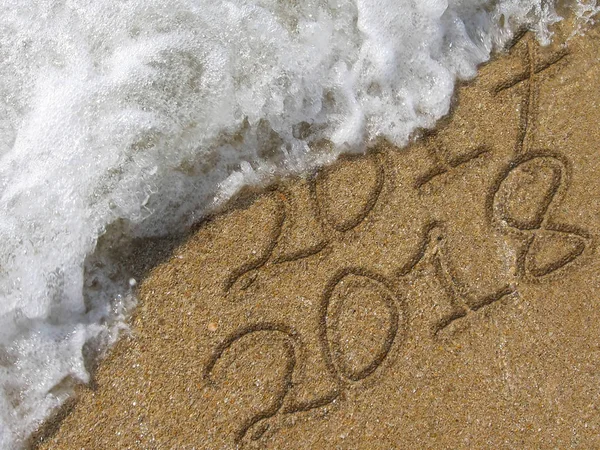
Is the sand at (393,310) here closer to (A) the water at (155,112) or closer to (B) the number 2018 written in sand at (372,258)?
(B) the number 2018 written in sand at (372,258)

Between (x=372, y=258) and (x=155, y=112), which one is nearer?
(x=372, y=258)

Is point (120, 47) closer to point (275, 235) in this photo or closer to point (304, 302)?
point (275, 235)

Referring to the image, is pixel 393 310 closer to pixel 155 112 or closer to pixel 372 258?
pixel 372 258

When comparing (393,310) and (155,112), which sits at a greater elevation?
(155,112)

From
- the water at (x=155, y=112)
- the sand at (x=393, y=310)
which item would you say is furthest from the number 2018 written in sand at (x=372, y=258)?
the water at (x=155, y=112)

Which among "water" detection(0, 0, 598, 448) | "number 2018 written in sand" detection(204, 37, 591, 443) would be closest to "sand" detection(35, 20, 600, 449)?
"number 2018 written in sand" detection(204, 37, 591, 443)

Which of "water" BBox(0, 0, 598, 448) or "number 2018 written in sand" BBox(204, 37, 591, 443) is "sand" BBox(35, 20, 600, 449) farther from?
"water" BBox(0, 0, 598, 448)

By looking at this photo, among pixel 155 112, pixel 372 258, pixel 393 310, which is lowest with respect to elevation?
pixel 393 310

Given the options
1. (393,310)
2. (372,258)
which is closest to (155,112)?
(372,258)
